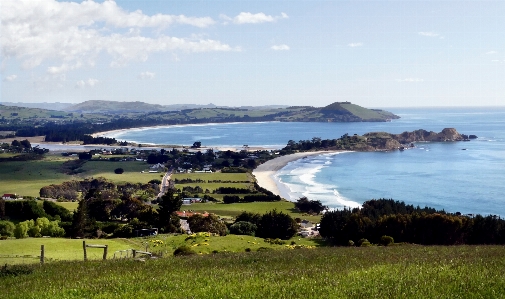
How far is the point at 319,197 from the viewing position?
77.5m

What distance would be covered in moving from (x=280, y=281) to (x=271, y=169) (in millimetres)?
106776

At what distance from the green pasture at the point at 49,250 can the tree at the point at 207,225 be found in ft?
50.4

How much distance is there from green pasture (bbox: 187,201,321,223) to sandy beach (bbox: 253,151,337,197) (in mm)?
11605

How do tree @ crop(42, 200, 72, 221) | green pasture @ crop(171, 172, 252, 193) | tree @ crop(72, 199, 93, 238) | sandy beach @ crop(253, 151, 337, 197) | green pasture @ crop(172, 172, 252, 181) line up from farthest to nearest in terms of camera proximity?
green pasture @ crop(172, 172, 252, 181) → sandy beach @ crop(253, 151, 337, 197) → green pasture @ crop(171, 172, 252, 193) → tree @ crop(42, 200, 72, 221) → tree @ crop(72, 199, 93, 238)

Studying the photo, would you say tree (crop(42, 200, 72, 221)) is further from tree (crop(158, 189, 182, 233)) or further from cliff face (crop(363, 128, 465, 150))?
cliff face (crop(363, 128, 465, 150))

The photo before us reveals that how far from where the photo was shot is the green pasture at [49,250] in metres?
23.4

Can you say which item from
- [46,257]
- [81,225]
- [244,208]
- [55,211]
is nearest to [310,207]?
[244,208]

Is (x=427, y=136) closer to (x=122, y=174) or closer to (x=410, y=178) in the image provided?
(x=410, y=178)

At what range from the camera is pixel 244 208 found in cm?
6775

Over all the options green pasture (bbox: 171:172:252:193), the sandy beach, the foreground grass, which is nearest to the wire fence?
the foreground grass

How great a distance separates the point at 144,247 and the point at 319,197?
51.1 meters

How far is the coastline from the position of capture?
90375mm

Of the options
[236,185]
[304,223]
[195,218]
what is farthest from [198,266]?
[236,185]

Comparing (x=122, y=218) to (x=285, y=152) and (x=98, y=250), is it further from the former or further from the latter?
(x=285, y=152)
